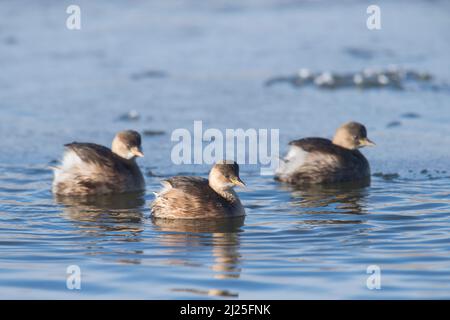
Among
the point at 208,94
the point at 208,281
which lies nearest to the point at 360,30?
the point at 208,94

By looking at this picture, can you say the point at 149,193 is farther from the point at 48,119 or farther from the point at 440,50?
the point at 440,50

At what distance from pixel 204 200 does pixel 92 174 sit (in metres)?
1.98

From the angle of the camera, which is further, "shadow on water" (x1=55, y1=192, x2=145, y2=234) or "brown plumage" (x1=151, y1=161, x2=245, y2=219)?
"brown plumage" (x1=151, y1=161, x2=245, y2=219)

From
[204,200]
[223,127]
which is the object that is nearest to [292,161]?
[204,200]

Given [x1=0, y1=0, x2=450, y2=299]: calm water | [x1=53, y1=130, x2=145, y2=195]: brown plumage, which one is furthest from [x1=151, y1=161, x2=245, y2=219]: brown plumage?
[x1=53, y1=130, x2=145, y2=195]: brown plumage

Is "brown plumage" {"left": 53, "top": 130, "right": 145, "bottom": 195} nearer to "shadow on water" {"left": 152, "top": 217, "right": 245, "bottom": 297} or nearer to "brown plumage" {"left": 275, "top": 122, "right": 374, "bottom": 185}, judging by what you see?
"shadow on water" {"left": 152, "top": 217, "right": 245, "bottom": 297}

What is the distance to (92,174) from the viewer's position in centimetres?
1183

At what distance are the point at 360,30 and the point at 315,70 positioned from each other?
3.77 m

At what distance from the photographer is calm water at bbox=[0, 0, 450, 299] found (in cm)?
832

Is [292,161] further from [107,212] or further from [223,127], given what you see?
[107,212]

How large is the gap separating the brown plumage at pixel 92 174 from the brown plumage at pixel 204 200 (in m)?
1.42

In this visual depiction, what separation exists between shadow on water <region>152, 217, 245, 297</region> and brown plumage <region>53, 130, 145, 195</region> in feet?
5.02

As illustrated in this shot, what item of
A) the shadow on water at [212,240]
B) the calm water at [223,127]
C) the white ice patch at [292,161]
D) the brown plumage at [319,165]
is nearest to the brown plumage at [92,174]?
the calm water at [223,127]

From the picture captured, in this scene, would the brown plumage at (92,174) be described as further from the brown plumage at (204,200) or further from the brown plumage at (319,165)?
the brown plumage at (319,165)
